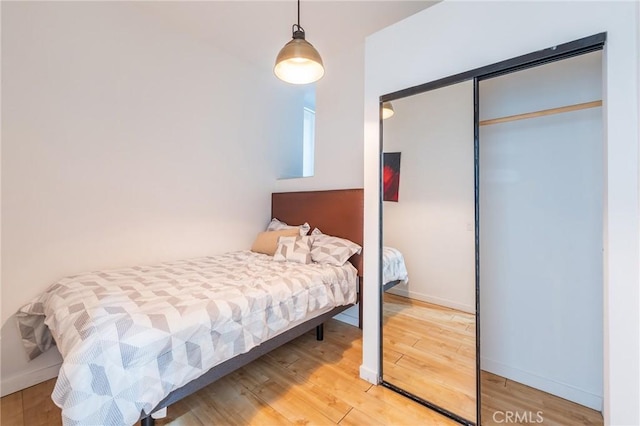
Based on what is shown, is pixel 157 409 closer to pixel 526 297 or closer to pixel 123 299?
pixel 123 299

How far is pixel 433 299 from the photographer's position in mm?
1809

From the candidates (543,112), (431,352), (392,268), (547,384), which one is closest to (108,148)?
(392,268)

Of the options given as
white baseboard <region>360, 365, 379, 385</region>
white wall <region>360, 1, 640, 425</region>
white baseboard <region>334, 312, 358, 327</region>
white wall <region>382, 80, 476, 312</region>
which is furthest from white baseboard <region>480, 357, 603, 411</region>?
white baseboard <region>334, 312, 358, 327</region>

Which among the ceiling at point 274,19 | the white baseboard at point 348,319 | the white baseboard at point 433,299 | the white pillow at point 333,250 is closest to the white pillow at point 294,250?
the white pillow at point 333,250

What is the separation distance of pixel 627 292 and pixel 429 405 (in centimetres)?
117

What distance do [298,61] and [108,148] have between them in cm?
181

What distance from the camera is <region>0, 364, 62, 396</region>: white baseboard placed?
179cm

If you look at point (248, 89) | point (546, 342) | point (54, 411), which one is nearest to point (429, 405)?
point (546, 342)

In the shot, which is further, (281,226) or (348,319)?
(281,226)

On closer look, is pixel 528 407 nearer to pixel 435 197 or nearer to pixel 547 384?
pixel 547 384

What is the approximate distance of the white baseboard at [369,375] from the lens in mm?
1861

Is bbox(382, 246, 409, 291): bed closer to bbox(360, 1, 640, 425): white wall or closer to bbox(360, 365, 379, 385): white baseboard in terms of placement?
bbox(360, 365, 379, 385): white baseboard

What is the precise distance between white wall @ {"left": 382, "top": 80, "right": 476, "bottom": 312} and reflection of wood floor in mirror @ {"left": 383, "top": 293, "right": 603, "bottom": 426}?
115mm

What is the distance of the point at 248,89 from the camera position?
3324 millimetres
